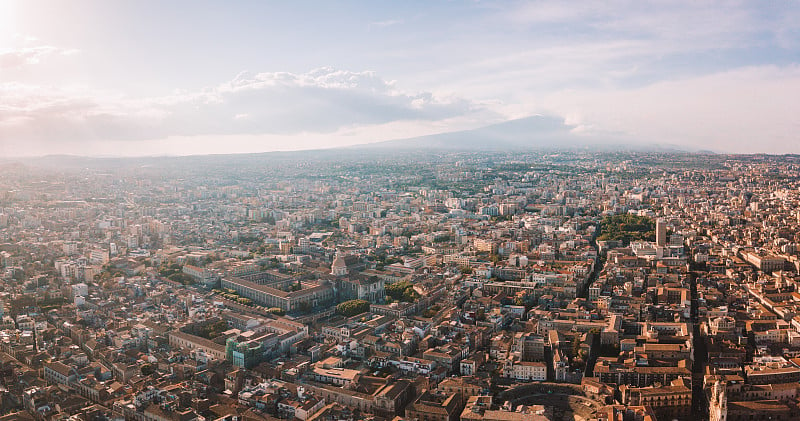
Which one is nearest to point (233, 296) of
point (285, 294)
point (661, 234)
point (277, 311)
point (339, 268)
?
point (285, 294)

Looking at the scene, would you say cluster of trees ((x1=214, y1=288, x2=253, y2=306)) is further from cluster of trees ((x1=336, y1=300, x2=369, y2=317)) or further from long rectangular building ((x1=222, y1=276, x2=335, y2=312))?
cluster of trees ((x1=336, y1=300, x2=369, y2=317))

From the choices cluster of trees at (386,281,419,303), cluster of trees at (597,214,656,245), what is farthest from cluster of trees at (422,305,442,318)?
cluster of trees at (597,214,656,245)

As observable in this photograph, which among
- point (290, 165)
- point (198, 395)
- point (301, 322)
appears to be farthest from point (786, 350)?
A: point (290, 165)


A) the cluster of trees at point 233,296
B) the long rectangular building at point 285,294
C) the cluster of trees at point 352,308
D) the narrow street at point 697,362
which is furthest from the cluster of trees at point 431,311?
the narrow street at point 697,362

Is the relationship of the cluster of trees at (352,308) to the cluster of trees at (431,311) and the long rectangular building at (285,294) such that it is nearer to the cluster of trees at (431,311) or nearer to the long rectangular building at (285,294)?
the long rectangular building at (285,294)

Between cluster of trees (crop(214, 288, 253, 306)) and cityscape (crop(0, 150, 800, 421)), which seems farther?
cluster of trees (crop(214, 288, 253, 306))

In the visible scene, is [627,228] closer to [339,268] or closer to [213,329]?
[339,268]
